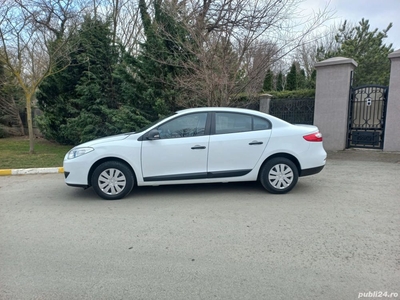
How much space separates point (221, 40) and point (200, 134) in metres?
4.80

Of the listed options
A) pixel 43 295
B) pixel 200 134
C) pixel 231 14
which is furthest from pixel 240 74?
pixel 43 295

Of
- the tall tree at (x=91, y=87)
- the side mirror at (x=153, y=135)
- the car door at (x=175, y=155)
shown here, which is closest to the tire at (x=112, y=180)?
the car door at (x=175, y=155)

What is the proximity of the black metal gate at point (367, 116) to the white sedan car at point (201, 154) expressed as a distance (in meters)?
5.22

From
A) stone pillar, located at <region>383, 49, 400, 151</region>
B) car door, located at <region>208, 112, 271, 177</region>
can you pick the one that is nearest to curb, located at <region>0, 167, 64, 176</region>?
car door, located at <region>208, 112, 271, 177</region>

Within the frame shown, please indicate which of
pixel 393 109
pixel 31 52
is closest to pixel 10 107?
pixel 31 52

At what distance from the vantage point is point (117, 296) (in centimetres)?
247

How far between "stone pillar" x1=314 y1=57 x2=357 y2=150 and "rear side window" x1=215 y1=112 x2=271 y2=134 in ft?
17.9

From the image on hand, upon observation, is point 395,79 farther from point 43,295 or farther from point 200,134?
point 43,295

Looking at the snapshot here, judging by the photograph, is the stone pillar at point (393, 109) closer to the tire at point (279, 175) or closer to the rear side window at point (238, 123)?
the tire at point (279, 175)

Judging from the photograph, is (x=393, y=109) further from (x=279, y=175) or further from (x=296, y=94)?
(x=279, y=175)

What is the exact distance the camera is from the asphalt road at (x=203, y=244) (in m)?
2.57

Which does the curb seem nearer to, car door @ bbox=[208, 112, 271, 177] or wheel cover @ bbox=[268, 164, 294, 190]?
car door @ bbox=[208, 112, 271, 177]

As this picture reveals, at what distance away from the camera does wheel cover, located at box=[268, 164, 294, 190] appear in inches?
203

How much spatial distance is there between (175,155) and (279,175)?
1.97 m
